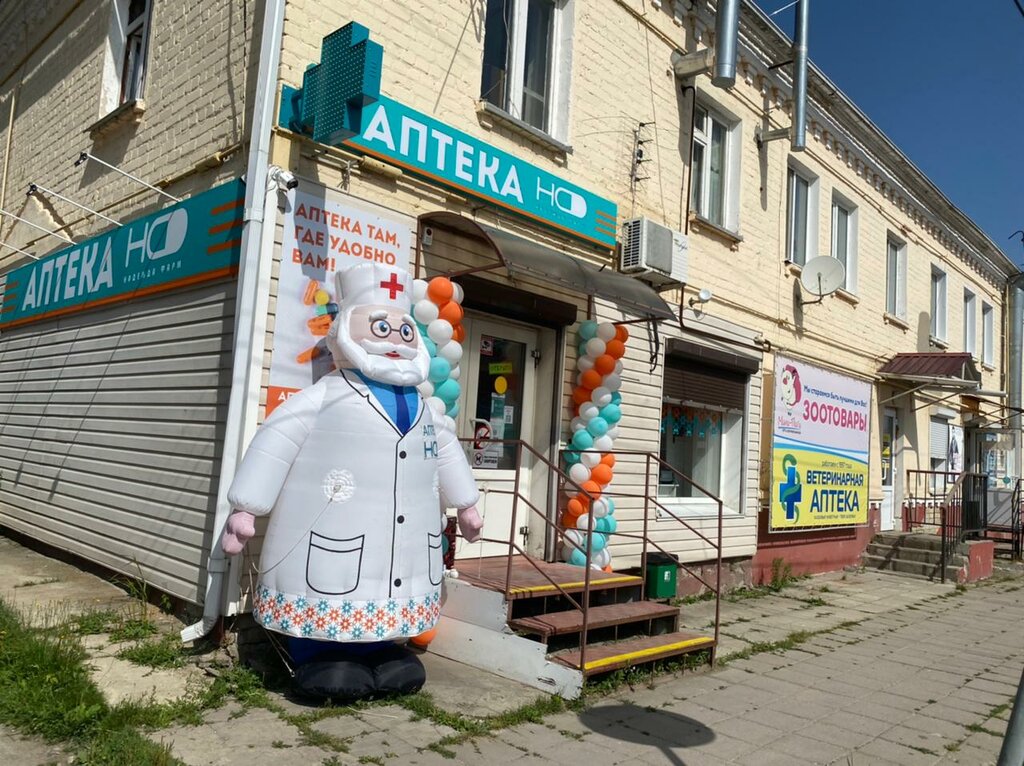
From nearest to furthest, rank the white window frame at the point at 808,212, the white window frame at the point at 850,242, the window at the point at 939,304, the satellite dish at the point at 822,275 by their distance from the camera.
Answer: the satellite dish at the point at 822,275, the white window frame at the point at 808,212, the white window frame at the point at 850,242, the window at the point at 939,304

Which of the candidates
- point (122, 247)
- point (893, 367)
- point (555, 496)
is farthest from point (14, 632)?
point (893, 367)

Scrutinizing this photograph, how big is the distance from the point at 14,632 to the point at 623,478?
5.03 metres

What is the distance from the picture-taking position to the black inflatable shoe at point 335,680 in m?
4.36

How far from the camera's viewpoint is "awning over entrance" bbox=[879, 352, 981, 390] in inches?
516

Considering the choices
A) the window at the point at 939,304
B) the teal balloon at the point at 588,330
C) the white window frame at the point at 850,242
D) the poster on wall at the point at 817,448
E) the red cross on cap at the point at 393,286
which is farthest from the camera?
the window at the point at 939,304

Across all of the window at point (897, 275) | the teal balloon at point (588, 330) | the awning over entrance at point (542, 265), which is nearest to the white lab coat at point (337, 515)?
the awning over entrance at point (542, 265)

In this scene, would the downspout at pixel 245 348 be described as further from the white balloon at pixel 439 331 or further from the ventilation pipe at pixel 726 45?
the ventilation pipe at pixel 726 45

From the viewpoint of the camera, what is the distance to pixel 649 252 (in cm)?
783

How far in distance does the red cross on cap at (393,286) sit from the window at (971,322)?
1678 centimetres

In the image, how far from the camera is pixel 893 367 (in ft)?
44.2

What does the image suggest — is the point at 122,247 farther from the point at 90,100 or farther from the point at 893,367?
the point at 893,367

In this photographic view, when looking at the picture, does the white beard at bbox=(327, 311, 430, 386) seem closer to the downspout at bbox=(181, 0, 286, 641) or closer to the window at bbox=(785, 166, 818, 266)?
the downspout at bbox=(181, 0, 286, 641)

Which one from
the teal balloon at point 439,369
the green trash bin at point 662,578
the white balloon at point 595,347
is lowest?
the green trash bin at point 662,578

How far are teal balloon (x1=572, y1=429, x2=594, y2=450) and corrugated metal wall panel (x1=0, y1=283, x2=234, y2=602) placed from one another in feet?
10.1
